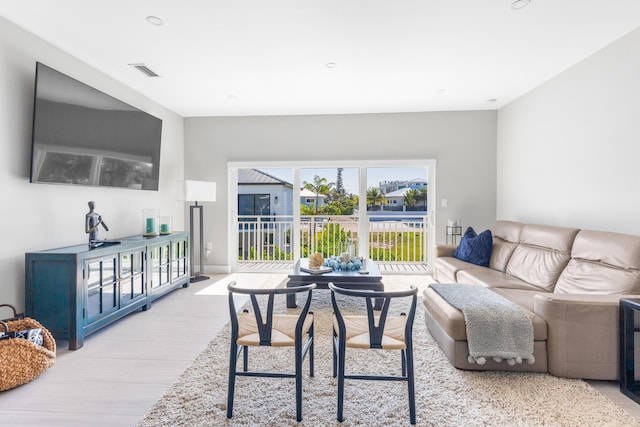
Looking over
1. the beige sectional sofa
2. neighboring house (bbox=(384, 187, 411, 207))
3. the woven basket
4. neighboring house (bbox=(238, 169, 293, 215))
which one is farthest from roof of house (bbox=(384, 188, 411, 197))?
the woven basket

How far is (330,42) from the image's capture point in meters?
2.86

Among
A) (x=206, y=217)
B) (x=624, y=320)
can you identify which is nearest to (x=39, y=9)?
(x=206, y=217)

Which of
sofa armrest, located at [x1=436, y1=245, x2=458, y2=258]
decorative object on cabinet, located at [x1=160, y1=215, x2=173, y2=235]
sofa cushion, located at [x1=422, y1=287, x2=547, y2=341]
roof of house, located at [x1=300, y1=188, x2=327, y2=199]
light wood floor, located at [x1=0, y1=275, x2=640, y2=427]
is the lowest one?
light wood floor, located at [x1=0, y1=275, x2=640, y2=427]

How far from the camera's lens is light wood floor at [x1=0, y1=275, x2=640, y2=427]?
1.79 meters

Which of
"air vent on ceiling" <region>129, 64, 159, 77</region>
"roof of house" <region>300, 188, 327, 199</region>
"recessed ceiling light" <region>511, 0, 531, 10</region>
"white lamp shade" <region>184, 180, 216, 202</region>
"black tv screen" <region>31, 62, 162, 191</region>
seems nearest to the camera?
"recessed ceiling light" <region>511, 0, 531, 10</region>

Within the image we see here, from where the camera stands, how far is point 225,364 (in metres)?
2.31

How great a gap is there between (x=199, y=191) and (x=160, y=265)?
51.0 inches

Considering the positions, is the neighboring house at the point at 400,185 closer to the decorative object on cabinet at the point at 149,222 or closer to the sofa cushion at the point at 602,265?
the sofa cushion at the point at 602,265

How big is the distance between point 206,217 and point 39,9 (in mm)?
3376

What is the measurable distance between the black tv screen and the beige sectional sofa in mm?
3416

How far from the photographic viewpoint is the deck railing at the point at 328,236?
5.50m

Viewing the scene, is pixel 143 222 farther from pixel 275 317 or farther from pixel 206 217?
pixel 275 317

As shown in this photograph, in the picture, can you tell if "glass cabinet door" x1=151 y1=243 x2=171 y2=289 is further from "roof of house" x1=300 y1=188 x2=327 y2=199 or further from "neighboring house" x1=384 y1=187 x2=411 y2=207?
"neighboring house" x1=384 y1=187 x2=411 y2=207

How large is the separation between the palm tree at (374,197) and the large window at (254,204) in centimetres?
176
